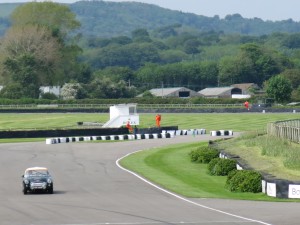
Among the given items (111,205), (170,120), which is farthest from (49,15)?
(111,205)

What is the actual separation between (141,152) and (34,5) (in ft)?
416

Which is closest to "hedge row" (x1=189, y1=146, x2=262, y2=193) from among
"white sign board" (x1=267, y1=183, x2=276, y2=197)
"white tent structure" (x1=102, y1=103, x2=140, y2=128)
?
"white sign board" (x1=267, y1=183, x2=276, y2=197)

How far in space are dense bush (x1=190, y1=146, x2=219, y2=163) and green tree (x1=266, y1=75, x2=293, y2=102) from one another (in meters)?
102

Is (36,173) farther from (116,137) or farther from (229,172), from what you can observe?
(116,137)

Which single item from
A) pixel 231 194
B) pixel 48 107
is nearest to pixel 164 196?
pixel 231 194

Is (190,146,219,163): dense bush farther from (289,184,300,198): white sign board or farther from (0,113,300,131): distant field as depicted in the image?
(0,113,300,131): distant field

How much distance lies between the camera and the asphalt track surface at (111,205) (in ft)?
100

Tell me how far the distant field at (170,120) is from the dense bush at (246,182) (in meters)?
53.6

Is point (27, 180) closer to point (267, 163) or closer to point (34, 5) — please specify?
point (267, 163)

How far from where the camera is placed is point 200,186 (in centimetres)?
4175

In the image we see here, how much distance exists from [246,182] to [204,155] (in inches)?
589

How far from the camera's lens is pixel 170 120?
11131 centimetres

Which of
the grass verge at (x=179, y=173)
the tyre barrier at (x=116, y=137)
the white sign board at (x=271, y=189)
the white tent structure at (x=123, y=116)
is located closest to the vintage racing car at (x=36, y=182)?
the grass verge at (x=179, y=173)

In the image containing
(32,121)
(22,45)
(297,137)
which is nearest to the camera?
(297,137)
